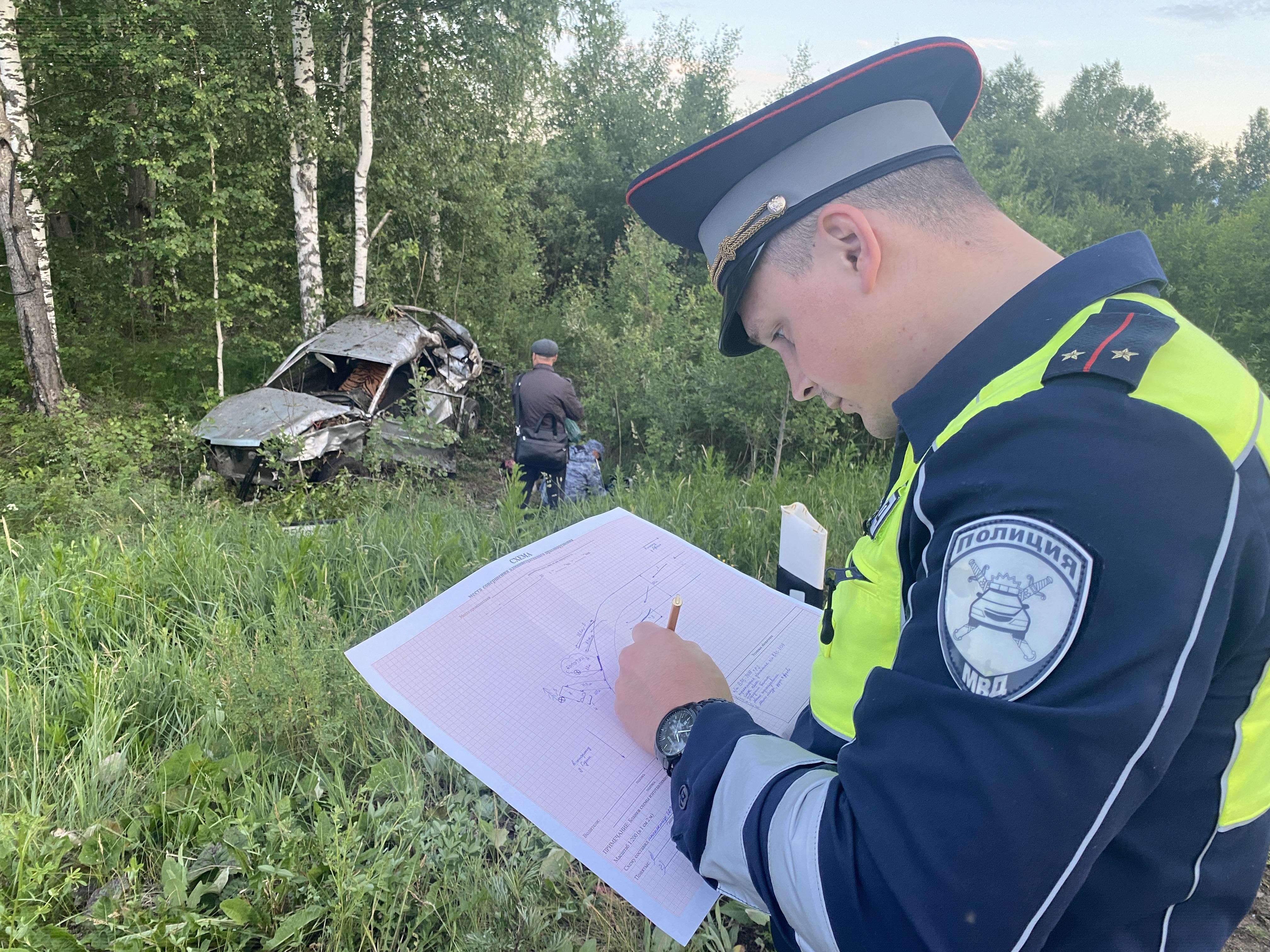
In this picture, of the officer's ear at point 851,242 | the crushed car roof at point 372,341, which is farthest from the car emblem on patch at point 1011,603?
the crushed car roof at point 372,341

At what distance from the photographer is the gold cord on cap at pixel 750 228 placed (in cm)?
103

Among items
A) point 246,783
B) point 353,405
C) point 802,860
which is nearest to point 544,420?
point 353,405

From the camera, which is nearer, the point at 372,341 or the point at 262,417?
the point at 262,417

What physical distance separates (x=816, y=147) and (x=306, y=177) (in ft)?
42.0

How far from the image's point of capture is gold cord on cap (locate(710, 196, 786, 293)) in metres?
1.03

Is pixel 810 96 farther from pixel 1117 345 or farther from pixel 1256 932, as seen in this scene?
pixel 1256 932

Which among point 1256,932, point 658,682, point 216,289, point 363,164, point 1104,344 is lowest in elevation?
point 216,289

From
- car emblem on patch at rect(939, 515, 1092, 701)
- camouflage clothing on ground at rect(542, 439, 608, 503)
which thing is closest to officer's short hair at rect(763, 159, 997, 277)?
car emblem on patch at rect(939, 515, 1092, 701)

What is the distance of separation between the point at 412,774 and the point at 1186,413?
5.47ft

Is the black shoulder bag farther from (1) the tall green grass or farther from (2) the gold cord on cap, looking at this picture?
(2) the gold cord on cap

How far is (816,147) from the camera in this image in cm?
104

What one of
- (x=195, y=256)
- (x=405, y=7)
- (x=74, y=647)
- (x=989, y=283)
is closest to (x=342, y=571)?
(x=74, y=647)

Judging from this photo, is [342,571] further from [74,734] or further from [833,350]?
[833,350]

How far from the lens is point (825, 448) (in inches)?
334
